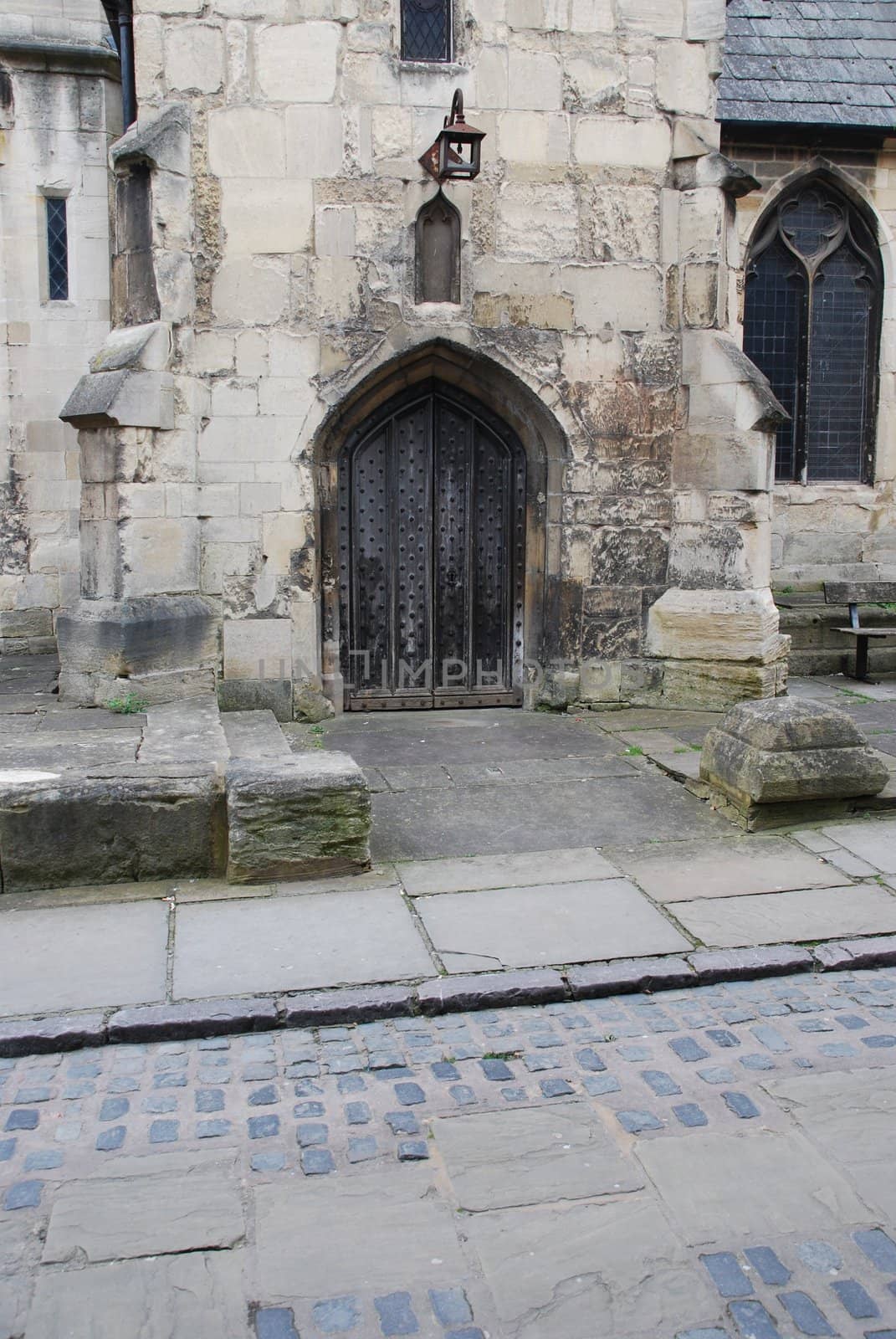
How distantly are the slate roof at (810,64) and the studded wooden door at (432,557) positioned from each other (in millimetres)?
4301

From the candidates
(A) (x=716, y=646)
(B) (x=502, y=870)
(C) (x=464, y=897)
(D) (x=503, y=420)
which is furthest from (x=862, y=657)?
(C) (x=464, y=897)

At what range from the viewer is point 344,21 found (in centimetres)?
771

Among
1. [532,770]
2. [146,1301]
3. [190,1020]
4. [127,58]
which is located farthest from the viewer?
[127,58]

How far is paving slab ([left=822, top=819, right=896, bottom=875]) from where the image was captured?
534 cm

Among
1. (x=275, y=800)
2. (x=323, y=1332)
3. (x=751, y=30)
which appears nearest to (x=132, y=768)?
(x=275, y=800)

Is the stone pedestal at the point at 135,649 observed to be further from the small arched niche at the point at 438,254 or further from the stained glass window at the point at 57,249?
the stained glass window at the point at 57,249

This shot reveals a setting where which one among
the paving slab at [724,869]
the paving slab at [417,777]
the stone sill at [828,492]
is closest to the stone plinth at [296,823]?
the paving slab at [724,869]

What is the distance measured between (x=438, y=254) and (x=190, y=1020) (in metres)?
5.83

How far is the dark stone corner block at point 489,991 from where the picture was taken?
401 cm

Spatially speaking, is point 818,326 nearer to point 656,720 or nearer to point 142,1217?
point 656,720

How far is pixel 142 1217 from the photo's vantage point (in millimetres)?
2877

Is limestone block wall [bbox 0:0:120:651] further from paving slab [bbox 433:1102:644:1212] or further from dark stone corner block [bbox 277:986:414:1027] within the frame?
paving slab [bbox 433:1102:644:1212]

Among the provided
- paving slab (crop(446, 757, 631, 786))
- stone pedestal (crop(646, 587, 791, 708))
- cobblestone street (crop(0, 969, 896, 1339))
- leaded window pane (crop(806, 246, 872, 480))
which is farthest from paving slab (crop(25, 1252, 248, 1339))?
leaded window pane (crop(806, 246, 872, 480))

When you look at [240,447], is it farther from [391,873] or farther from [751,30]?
[751,30]
